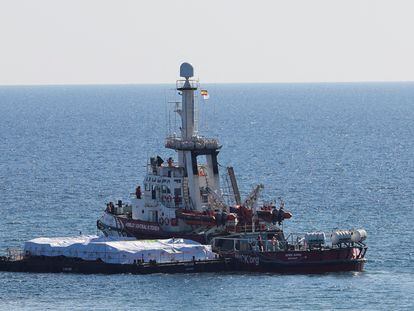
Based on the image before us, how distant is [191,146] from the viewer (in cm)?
13050

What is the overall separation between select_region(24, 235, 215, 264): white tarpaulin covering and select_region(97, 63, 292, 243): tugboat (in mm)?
3573

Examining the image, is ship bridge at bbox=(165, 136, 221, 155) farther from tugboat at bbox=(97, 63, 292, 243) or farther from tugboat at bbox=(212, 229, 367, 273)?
tugboat at bbox=(212, 229, 367, 273)

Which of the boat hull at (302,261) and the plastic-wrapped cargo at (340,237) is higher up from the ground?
the plastic-wrapped cargo at (340,237)

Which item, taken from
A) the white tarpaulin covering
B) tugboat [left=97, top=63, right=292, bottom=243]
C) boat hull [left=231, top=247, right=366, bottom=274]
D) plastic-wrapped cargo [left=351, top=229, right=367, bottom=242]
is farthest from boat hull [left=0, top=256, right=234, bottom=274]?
plastic-wrapped cargo [left=351, top=229, right=367, bottom=242]

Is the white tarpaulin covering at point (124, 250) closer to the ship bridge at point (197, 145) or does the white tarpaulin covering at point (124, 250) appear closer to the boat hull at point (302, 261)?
the boat hull at point (302, 261)

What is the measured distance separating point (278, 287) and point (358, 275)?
8.55m

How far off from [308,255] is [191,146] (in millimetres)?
15311

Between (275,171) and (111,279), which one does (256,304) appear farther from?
(275,171)

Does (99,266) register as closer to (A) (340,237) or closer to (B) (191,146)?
(B) (191,146)

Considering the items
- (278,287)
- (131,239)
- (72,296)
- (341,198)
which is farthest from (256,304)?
(341,198)

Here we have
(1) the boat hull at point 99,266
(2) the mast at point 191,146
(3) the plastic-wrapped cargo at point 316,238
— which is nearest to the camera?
(1) the boat hull at point 99,266

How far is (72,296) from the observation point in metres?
112

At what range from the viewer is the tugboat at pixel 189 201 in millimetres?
127688

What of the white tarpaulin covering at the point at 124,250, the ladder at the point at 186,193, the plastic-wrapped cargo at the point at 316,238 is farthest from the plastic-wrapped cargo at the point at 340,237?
the ladder at the point at 186,193
